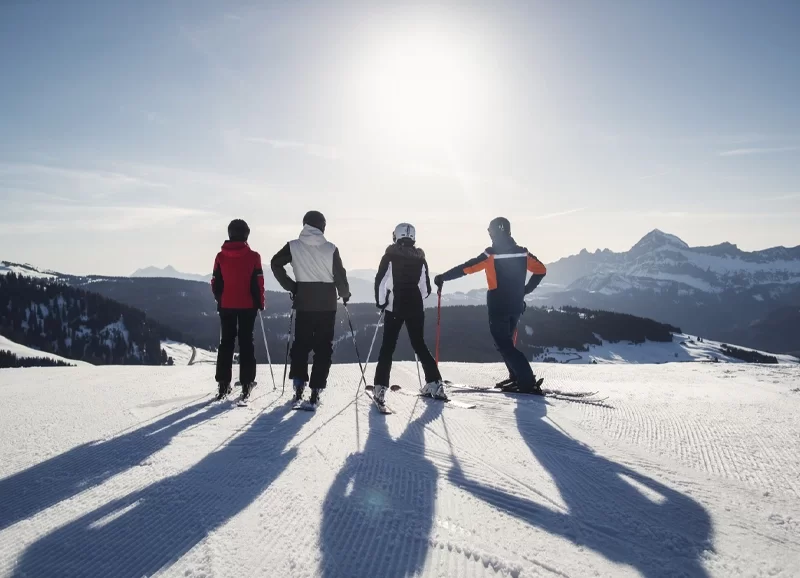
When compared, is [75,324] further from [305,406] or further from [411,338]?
[411,338]

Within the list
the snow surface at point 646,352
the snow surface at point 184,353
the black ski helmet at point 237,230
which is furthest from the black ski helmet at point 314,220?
the snow surface at point 646,352

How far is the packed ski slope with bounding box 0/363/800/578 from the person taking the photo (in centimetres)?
250

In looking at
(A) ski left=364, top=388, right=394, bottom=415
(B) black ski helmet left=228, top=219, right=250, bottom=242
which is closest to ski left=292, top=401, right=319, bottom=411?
(A) ski left=364, top=388, right=394, bottom=415

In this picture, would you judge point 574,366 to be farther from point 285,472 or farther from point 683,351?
point 683,351

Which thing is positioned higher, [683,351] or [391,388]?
[391,388]

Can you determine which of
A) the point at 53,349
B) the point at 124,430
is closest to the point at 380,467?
the point at 124,430

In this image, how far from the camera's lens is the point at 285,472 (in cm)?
379

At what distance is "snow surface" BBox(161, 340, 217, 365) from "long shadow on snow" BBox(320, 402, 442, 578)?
559ft

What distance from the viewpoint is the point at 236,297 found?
23.4 feet

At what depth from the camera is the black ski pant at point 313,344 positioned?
6.87 metres

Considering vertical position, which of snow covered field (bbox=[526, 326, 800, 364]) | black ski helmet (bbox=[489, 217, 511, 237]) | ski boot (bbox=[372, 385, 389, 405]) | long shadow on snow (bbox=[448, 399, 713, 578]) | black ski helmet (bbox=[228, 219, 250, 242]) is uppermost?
black ski helmet (bbox=[489, 217, 511, 237])

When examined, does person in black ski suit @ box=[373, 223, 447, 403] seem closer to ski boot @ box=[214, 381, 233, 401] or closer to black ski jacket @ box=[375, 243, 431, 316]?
black ski jacket @ box=[375, 243, 431, 316]

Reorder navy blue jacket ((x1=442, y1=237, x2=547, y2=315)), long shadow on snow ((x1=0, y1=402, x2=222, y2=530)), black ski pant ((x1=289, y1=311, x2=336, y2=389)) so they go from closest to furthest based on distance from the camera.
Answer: long shadow on snow ((x1=0, y1=402, x2=222, y2=530)) → black ski pant ((x1=289, y1=311, x2=336, y2=389)) → navy blue jacket ((x1=442, y1=237, x2=547, y2=315))

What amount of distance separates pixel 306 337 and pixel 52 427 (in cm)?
326
